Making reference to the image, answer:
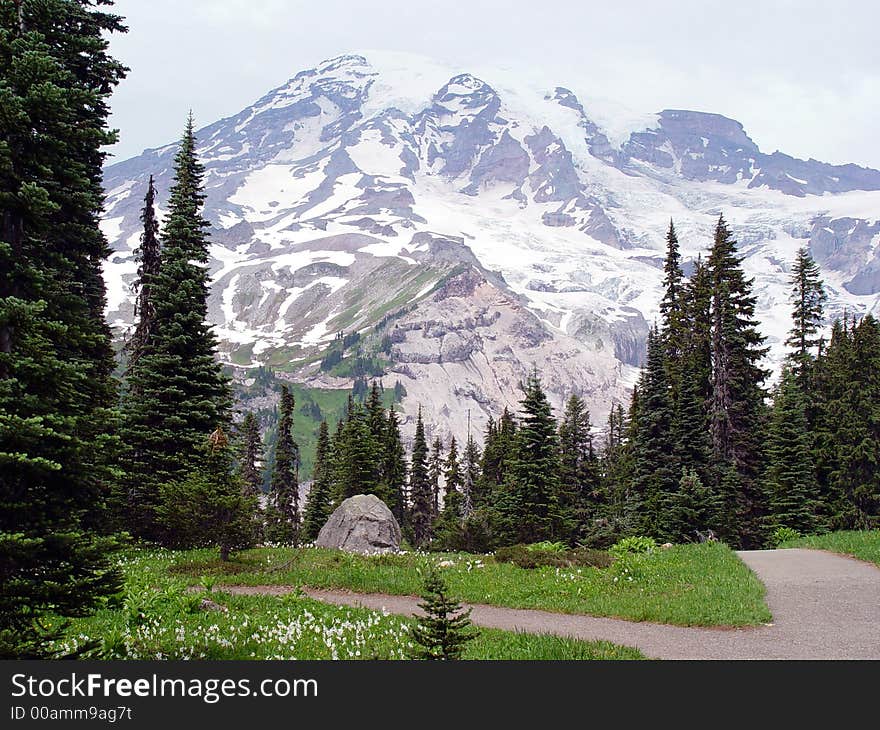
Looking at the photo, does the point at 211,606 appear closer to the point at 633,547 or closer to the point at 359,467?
the point at 633,547

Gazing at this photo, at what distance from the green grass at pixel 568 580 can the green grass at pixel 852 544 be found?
134 inches

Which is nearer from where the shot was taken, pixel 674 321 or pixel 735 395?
pixel 735 395

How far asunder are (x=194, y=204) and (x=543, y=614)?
75.7 ft

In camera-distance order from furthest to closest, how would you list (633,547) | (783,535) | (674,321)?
(674,321), (783,535), (633,547)

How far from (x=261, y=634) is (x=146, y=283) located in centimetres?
2161

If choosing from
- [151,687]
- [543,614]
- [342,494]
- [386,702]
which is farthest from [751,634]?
[342,494]

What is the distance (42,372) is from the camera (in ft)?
25.3

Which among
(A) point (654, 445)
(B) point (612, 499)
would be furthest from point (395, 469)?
(A) point (654, 445)

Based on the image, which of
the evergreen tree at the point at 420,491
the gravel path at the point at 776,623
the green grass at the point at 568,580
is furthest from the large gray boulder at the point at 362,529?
the evergreen tree at the point at 420,491

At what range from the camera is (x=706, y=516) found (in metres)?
32.9

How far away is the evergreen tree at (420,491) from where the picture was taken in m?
71.8

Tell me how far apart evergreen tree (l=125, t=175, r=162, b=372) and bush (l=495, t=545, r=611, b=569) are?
16.8m

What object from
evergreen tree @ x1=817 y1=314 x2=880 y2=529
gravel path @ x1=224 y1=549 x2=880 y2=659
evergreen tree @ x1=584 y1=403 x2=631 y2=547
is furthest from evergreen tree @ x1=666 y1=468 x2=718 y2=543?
gravel path @ x1=224 y1=549 x2=880 y2=659

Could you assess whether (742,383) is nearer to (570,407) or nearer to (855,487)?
(855,487)
